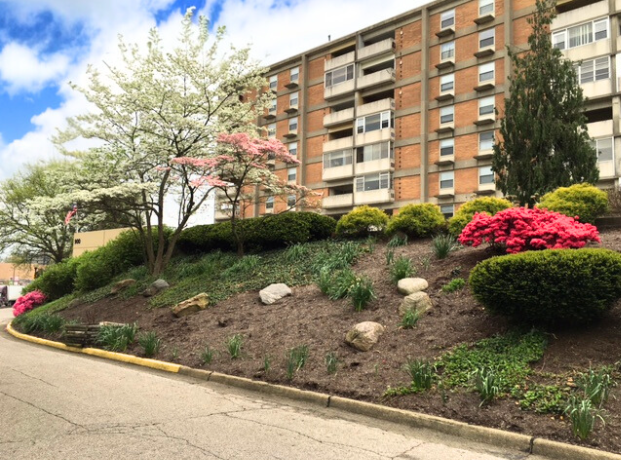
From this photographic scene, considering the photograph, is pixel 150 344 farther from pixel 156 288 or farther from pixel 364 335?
pixel 156 288

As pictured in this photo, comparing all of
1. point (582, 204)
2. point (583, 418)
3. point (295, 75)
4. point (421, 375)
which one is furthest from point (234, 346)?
point (295, 75)

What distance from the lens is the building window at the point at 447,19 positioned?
38.6 m

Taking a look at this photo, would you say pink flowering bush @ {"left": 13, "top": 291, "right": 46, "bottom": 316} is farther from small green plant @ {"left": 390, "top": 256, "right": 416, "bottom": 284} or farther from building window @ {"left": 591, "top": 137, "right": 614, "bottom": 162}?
building window @ {"left": 591, "top": 137, "right": 614, "bottom": 162}

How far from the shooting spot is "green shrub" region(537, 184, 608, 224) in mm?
11781

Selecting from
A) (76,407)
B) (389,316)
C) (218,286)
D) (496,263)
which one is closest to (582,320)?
(496,263)

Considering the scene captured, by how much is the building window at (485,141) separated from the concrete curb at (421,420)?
31.2 metres

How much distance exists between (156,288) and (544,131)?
563 inches

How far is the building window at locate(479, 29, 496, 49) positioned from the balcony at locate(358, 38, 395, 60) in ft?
24.0

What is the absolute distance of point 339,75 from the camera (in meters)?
44.2

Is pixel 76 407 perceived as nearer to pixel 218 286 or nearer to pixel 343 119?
pixel 218 286

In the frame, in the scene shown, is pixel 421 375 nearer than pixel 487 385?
No

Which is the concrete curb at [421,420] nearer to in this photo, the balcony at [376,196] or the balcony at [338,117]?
the balcony at [376,196]

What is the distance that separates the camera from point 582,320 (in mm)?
6734

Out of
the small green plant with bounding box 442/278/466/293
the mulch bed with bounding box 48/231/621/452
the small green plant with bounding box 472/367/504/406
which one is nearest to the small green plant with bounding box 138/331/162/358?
the mulch bed with bounding box 48/231/621/452
